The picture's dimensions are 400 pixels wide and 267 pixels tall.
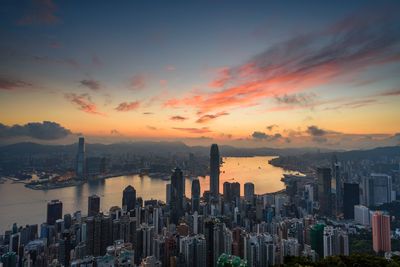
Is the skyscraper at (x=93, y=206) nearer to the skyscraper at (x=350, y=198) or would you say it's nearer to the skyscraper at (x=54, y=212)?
the skyscraper at (x=54, y=212)

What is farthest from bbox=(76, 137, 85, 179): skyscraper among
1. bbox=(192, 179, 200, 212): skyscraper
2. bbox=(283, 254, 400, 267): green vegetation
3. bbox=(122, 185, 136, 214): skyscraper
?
bbox=(283, 254, 400, 267): green vegetation

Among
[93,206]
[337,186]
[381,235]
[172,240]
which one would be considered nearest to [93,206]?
[93,206]

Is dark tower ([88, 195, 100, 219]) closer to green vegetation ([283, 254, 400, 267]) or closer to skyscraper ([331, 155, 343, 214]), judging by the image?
green vegetation ([283, 254, 400, 267])

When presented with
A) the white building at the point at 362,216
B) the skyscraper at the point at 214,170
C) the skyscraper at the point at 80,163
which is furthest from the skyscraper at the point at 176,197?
the white building at the point at 362,216

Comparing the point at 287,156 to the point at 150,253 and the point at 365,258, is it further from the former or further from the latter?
the point at 365,258

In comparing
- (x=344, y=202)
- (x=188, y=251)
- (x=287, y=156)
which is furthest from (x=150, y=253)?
(x=287, y=156)

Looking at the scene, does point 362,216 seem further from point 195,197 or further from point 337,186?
point 195,197
